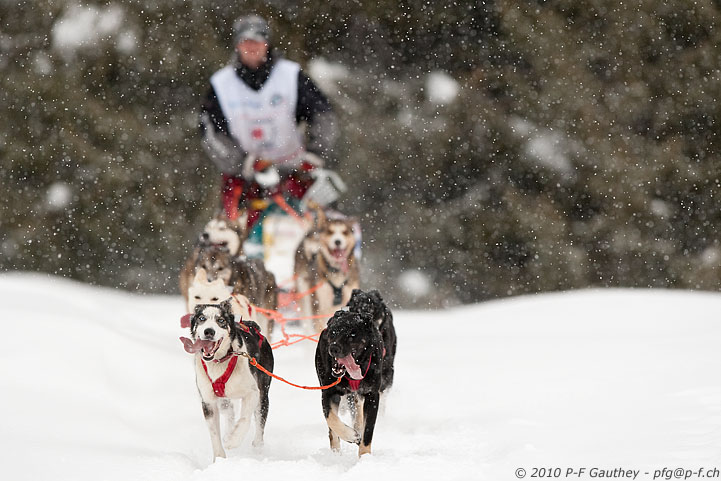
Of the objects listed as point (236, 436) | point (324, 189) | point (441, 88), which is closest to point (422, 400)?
point (236, 436)

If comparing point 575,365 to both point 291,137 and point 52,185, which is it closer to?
point 291,137

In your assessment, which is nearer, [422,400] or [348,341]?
[348,341]

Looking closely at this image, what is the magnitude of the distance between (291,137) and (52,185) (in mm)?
5938

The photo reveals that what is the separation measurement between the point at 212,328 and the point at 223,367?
0.26 meters

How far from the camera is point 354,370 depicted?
10.1 feet

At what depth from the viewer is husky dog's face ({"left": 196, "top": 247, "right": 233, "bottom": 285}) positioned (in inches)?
200

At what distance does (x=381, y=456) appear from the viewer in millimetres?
3297

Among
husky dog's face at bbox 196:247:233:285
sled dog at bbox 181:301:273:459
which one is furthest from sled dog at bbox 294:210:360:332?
sled dog at bbox 181:301:273:459

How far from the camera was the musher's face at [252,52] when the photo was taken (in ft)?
21.0

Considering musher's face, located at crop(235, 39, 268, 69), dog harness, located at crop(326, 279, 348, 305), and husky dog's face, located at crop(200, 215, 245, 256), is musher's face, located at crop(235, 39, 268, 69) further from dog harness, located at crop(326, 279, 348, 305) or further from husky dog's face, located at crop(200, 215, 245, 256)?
dog harness, located at crop(326, 279, 348, 305)

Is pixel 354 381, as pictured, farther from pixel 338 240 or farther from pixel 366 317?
pixel 338 240

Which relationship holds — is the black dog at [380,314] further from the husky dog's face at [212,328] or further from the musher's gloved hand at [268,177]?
the musher's gloved hand at [268,177]

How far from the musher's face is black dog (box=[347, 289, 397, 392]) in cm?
324

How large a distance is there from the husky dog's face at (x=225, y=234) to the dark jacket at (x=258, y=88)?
3.46ft
